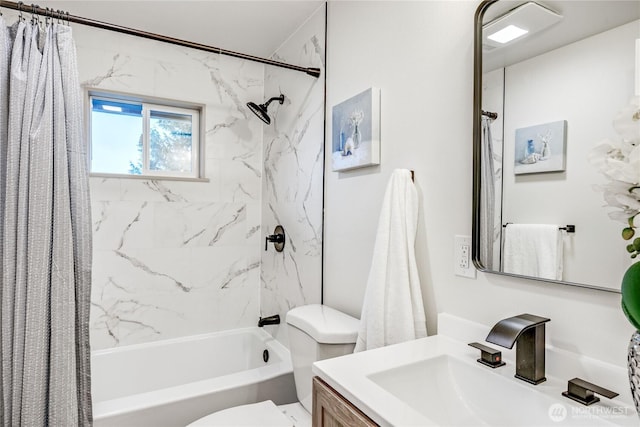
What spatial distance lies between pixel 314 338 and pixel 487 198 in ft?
2.85

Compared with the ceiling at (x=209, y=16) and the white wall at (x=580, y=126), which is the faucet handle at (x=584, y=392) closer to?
the white wall at (x=580, y=126)

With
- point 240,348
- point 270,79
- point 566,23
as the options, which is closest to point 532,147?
point 566,23

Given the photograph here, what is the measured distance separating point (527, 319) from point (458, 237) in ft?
1.16

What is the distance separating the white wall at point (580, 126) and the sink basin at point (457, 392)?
1.06ft

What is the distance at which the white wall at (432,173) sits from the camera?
899 millimetres

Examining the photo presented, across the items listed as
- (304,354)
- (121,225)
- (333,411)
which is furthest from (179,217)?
(333,411)

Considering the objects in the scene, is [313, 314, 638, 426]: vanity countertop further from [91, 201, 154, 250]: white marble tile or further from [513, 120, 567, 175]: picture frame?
[91, 201, 154, 250]: white marble tile

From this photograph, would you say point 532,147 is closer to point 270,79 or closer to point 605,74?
point 605,74

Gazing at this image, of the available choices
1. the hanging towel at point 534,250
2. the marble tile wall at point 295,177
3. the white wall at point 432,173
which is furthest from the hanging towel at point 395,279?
the marble tile wall at point 295,177

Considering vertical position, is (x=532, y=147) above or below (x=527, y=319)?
above

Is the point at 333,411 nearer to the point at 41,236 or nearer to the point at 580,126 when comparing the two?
the point at 580,126

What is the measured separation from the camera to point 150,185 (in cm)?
246

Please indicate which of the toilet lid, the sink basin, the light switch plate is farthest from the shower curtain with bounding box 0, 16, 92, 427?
the light switch plate

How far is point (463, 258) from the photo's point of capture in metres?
1.17
